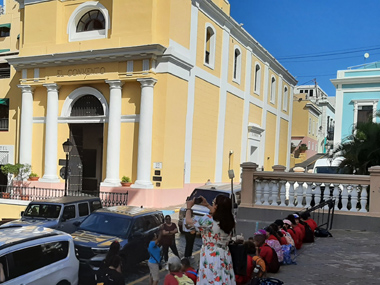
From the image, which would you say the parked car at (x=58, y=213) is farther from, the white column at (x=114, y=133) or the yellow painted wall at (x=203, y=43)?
the yellow painted wall at (x=203, y=43)

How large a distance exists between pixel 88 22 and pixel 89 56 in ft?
10.5

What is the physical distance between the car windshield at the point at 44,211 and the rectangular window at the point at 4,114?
14837 mm

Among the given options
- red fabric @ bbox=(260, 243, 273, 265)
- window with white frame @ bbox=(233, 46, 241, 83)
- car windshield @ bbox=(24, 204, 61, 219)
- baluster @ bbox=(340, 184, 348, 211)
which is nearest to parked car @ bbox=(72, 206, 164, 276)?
car windshield @ bbox=(24, 204, 61, 219)

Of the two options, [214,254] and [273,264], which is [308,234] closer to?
[273,264]

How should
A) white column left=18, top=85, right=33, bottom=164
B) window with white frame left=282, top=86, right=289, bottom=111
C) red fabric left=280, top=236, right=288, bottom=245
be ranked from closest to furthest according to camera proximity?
1. red fabric left=280, top=236, right=288, bottom=245
2. white column left=18, top=85, right=33, bottom=164
3. window with white frame left=282, top=86, right=289, bottom=111

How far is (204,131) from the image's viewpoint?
23.9 m

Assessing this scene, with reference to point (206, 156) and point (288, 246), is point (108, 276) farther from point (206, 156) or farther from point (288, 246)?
point (206, 156)

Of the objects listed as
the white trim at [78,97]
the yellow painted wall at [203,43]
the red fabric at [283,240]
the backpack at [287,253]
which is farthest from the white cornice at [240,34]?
the backpack at [287,253]

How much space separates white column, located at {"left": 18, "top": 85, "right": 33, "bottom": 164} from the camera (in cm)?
2314

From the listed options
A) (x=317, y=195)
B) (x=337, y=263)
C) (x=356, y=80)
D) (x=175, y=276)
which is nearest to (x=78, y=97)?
(x=317, y=195)

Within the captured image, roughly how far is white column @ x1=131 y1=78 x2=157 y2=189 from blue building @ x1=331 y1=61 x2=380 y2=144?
52.7 ft

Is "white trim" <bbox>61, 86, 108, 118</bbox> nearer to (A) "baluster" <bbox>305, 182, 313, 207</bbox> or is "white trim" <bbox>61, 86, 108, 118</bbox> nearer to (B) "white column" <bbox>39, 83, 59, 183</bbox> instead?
(B) "white column" <bbox>39, 83, 59, 183</bbox>

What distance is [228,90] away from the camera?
26.6 metres

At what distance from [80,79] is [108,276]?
54.1ft
